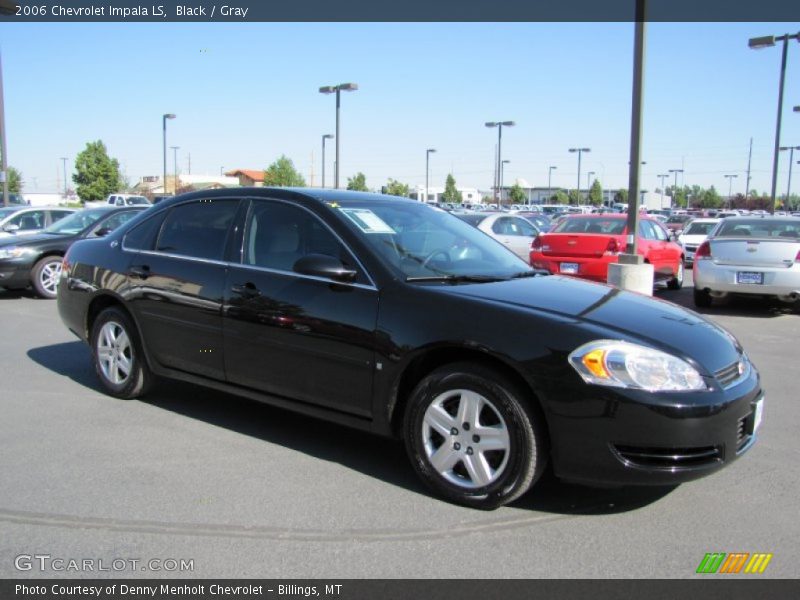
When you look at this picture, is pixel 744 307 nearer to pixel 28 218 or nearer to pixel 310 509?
pixel 310 509

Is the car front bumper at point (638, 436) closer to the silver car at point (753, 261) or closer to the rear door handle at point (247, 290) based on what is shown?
the rear door handle at point (247, 290)

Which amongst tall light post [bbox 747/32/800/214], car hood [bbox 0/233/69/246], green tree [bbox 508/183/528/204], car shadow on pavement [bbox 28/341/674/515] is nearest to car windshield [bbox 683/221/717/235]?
tall light post [bbox 747/32/800/214]

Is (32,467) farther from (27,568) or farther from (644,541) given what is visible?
(644,541)

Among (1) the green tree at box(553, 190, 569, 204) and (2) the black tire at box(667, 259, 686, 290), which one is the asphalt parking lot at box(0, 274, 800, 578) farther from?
(1) the green tree at box(553, 190, 569, 204)

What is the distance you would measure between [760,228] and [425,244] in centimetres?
847

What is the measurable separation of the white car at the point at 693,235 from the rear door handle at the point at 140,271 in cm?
1726

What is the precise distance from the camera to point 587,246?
38.2ft

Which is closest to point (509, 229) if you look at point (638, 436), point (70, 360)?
point (70, 360)

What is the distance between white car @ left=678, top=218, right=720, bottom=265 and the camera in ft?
64.5

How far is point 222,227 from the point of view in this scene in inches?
193

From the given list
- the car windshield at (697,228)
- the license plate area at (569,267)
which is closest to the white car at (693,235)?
the car windshield at (697,228)

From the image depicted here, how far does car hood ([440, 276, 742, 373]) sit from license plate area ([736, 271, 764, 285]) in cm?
679

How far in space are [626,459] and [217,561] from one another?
74.2 inches

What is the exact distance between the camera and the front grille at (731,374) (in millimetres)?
3506
